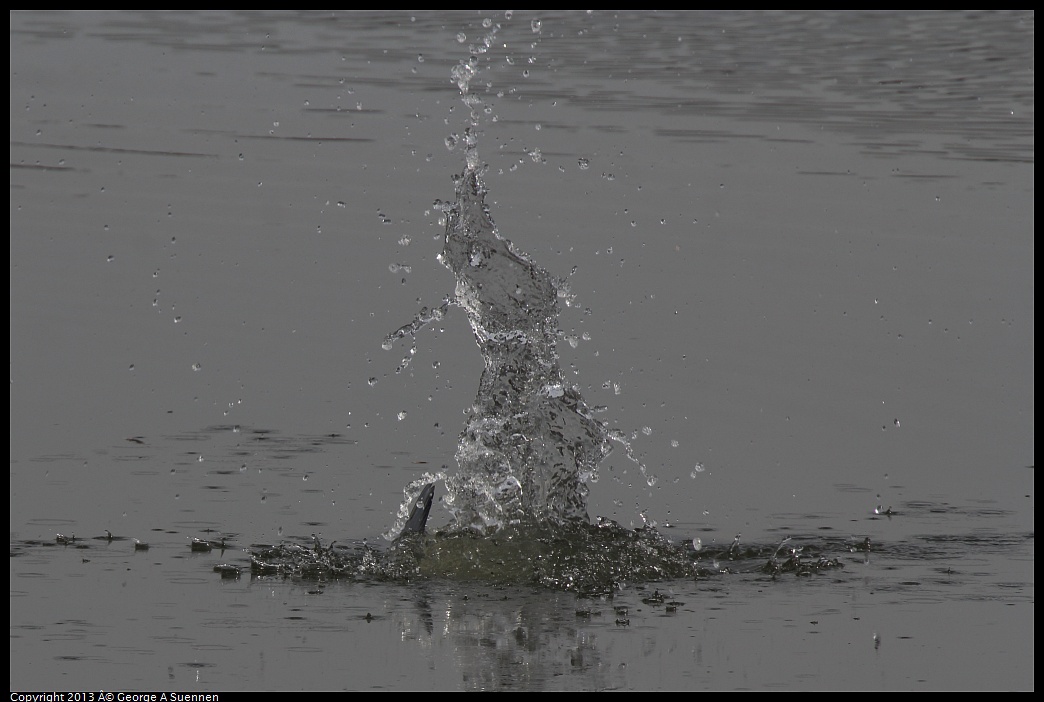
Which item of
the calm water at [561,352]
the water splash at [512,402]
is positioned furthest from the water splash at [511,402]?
the calm water at [561,352]

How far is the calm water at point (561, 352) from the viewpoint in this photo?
711 centimetres

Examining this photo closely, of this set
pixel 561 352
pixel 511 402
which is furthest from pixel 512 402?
pixel 561 352

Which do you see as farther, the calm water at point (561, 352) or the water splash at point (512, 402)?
the water splash at point (512, 402)

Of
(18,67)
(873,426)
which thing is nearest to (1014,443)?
(873,426)

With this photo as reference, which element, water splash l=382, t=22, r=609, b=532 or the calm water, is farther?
water splash l=382, t=22, r=609, b=532

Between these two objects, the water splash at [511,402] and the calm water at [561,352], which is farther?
the water splash at [511,402]

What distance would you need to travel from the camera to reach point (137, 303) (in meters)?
13.4

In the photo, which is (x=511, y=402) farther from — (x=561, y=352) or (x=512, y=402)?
(x=561, y=352)

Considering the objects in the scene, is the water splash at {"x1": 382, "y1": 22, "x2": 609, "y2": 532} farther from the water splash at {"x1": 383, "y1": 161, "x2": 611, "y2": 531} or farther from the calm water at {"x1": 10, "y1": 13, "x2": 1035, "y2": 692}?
→ the calm water at {"x1": 10, "y1": 13, "x2": 1035, "y2": 692}

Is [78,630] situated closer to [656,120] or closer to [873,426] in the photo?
[873,426]

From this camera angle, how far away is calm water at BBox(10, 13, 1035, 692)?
280 inches

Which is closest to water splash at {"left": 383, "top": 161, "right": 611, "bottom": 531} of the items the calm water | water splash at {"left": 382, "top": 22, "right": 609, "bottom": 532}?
water splash at {"left": 382, "top": 22, "right": 609, "bottom": 532}

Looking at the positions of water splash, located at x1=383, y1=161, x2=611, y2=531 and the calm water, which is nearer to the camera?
the calm water

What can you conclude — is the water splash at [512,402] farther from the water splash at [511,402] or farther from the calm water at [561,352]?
the calm water at [561,352]
